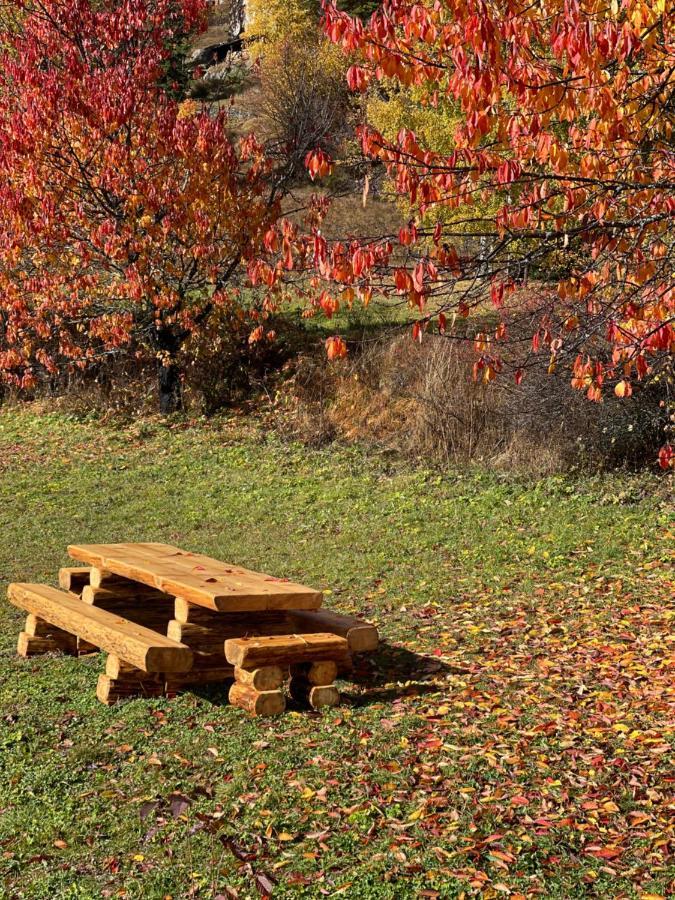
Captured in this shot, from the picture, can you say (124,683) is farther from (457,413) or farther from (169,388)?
(169,388)

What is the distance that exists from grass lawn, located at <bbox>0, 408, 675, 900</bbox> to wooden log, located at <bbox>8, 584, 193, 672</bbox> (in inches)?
14.0

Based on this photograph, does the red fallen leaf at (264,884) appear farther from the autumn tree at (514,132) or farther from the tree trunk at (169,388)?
the tree trunk at (169,388)

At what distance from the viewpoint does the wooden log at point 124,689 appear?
18.3 ft

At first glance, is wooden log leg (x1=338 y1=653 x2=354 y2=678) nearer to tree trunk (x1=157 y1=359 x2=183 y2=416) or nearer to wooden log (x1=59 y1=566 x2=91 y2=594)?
wooden log (x1=59 y1=566 x2=91 y2=594)

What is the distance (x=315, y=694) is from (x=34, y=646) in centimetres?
222

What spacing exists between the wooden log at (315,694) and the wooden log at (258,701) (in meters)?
0.15

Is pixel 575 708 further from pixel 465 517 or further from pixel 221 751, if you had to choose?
pixel 465 517

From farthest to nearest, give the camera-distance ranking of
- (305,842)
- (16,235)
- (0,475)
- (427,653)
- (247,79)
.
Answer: (247,79), (16,235), (0,475), (427,653), (305,842)

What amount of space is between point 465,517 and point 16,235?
7.81 meters

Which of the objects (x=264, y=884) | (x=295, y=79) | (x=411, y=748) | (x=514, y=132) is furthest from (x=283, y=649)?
(x=295, y=79)

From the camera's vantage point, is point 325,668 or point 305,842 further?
point 325,668

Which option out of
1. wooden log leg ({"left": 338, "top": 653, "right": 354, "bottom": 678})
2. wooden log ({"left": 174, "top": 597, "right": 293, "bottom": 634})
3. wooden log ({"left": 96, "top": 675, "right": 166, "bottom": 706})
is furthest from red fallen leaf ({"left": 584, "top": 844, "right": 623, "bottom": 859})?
wooden log ({"left": 96, "top": 675, "right": 166, "bottom": 706})

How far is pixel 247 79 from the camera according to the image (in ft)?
144

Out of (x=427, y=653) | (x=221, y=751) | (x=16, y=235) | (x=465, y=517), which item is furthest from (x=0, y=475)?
(x=221, y=751)
